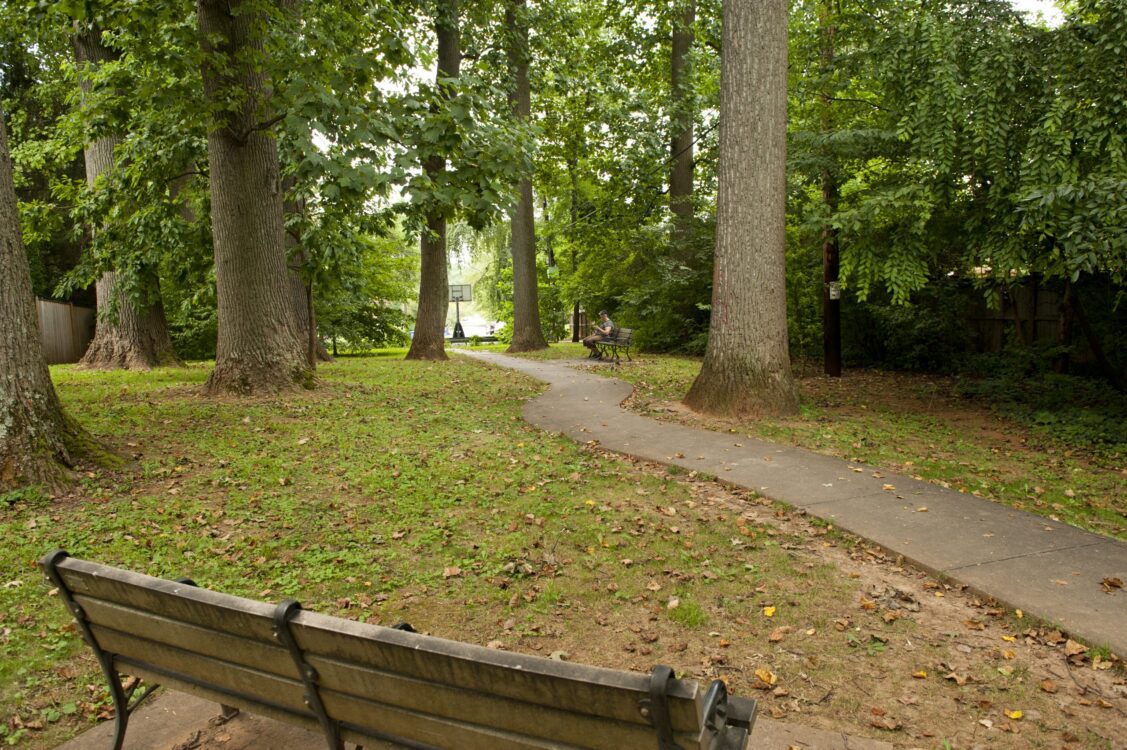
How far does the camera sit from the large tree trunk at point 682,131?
19.5 meters

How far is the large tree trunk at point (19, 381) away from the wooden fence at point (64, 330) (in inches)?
671

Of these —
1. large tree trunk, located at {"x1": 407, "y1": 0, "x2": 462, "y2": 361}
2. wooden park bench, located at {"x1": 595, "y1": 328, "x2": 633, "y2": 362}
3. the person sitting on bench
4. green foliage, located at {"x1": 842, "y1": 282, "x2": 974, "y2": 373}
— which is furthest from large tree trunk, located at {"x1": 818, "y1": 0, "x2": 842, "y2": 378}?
large tree trunk, located at {"x1": 407, "y1": 0, "x2": 462, "y2": 361}

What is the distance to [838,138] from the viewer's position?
10.7 meters

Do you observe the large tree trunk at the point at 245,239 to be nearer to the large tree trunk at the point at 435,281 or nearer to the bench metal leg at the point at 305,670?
the large tree trunk at the point at 435,281

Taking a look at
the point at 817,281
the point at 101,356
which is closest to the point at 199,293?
the point at 101,356

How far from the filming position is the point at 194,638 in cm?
251

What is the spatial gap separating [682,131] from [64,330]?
62.8 feet

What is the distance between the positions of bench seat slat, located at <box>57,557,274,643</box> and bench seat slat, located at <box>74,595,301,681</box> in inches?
1.1

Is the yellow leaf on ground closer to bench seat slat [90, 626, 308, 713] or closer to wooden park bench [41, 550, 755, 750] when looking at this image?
wooden park bench [41, 550, 755, 750]

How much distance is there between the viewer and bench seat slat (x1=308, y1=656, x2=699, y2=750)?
184 centimetres

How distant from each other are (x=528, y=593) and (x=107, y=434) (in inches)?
237

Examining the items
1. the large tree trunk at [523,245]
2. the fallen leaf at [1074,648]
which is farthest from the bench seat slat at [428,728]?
the large tree trunk at [523,245]

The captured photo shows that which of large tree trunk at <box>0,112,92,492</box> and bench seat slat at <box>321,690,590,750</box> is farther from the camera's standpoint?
large tree trunk at <box>0,112,92,492</box>

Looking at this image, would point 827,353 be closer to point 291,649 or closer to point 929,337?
point 929,337
